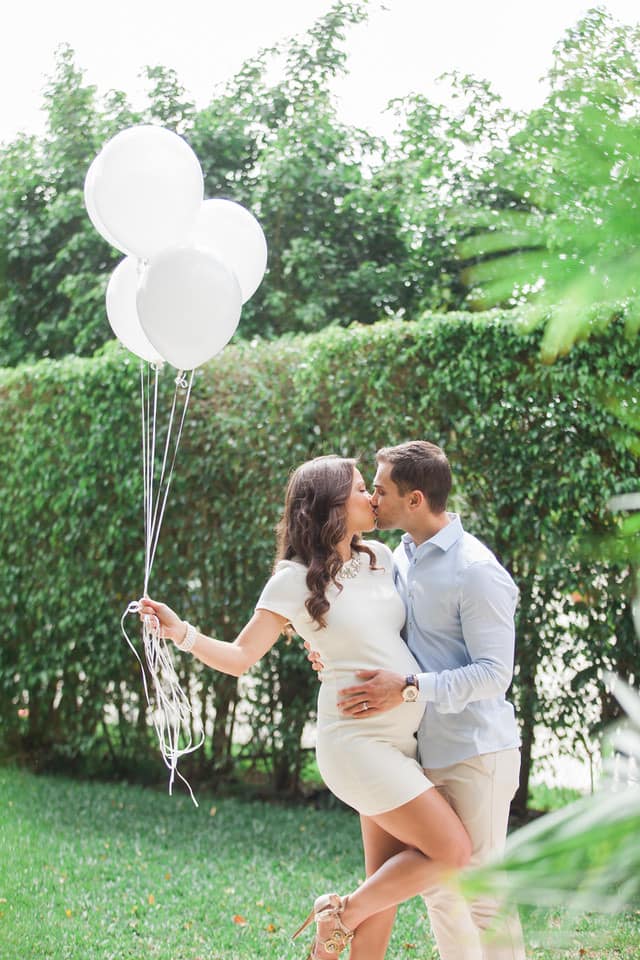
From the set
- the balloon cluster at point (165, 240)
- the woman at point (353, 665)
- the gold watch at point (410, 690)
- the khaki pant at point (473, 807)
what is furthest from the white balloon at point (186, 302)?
the khaki pant at point (473, 807)

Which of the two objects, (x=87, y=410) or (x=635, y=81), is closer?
(x=635, y=81)

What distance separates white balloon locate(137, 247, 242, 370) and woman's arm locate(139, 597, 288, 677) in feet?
2.53

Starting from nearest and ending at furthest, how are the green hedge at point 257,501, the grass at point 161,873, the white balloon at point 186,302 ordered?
the white balloon at point 186,302
the grass at point 161,873
the green hedge at point 257,501

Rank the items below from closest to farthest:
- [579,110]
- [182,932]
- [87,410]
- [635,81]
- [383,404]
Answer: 1. [579,110]
2. [635,81]
3. [182,932]
4. [383,404]
5. [87,410]

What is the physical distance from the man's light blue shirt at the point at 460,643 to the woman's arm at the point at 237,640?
0.33 m

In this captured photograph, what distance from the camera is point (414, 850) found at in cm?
236

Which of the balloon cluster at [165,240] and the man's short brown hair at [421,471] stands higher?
the balloon cluster at [165,240]

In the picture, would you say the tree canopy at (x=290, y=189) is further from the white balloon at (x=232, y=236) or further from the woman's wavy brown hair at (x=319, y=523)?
the woman's wavy brown hair at (x=319, y=523)

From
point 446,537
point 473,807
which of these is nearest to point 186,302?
point 446,537

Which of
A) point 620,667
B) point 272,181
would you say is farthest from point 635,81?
point 272,181

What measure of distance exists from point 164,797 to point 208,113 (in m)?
5.89

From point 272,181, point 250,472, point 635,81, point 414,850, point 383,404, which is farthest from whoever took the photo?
point 272,181

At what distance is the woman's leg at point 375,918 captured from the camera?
244 cm

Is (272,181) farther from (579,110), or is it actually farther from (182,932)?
(579,110)
